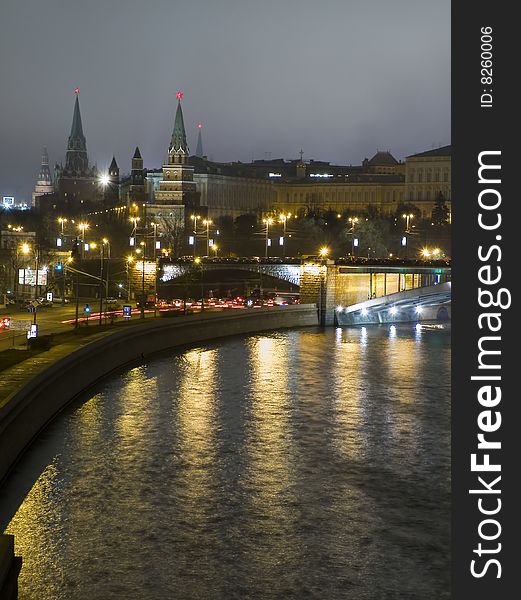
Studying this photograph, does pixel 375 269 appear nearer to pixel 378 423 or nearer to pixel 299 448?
pixel 378 423

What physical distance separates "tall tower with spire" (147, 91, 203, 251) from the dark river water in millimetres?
98532

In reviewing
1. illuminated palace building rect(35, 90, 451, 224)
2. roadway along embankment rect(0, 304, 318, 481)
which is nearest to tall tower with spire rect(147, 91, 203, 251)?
illuminated palace building rect(35, 90, 451, 224)

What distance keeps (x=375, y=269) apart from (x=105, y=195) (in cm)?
11291

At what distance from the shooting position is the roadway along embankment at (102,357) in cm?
2697

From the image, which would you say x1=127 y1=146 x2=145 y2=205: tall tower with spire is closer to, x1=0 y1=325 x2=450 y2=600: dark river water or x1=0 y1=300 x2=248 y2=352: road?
x1=0 y1=300 x2=248 y2=352: road

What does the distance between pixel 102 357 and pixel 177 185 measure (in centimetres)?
10541

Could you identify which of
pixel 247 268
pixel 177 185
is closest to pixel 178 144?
pixel 177 185

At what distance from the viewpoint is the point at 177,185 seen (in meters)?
145

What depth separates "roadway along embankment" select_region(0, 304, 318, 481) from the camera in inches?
1062

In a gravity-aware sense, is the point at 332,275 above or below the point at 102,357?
above

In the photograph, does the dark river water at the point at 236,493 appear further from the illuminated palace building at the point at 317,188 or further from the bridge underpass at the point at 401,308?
the illuminated palace building at the point at 317,188

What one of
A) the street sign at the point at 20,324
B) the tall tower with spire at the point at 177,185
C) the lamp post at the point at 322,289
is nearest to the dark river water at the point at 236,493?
the street sign at the point at 20,324

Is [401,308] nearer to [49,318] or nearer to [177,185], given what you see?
[49,318]

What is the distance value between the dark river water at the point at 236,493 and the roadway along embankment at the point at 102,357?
0.58 meters
